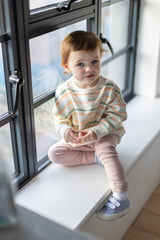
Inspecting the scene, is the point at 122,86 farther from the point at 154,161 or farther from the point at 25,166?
the point at 25,166

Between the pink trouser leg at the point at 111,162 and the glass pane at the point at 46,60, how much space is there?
1.08 feet

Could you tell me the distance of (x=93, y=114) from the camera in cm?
138

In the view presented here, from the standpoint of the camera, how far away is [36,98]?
1.41 meters

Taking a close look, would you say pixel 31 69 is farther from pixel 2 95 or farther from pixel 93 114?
pixel 93 114

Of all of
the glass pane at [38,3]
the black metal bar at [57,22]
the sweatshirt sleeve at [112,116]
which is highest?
the glass pane at [38,3]

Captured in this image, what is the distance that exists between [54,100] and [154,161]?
686 mm

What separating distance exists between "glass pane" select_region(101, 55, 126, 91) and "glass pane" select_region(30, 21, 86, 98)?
44cm

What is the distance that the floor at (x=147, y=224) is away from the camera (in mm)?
1652

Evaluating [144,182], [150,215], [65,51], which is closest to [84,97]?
[65,51]

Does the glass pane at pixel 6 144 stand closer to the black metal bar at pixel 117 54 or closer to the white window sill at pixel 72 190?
the white window sill at pixel 72 190

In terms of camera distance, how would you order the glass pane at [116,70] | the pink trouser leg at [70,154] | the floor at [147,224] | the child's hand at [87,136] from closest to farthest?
the child's hand at [87,136] < the pink trouser leg at [70,154] < the floor at [147,224] < the glass pane at [116,70]

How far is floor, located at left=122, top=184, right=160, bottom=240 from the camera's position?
1652mm

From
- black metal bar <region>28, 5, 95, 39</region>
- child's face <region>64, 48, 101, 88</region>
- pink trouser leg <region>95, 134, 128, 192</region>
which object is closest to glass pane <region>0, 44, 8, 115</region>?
black metal bar <region>28, 5, 95, 39</region>

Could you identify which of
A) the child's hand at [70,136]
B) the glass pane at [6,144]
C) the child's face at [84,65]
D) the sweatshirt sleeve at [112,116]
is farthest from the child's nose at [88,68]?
the glass pane at [6,144]
